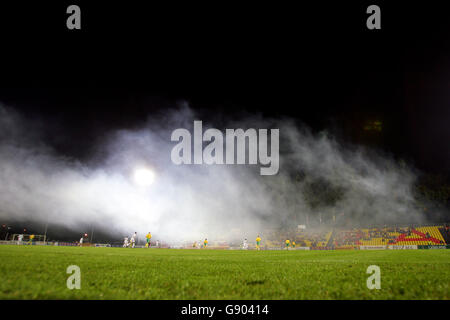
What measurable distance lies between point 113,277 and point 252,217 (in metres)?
52.1

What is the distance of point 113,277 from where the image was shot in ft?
12.2

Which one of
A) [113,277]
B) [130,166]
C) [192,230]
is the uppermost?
[130,166]

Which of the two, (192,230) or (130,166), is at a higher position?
(130,166)

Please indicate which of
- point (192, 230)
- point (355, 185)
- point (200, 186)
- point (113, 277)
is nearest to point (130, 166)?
point (200, 186)

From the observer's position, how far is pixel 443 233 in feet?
108

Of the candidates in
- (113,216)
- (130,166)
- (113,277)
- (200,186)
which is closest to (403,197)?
(200,186)

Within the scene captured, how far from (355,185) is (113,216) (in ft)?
165
